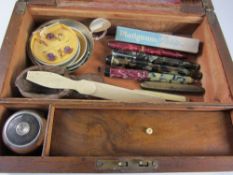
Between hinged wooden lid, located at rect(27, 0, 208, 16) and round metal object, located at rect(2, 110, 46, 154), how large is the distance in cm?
28

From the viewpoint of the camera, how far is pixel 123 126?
50 cm

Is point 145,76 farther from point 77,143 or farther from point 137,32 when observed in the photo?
point 77,143

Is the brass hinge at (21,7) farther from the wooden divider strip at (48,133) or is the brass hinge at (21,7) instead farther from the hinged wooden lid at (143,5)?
the wooden divider strip at (48,133)

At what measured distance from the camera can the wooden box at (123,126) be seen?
1.40ft

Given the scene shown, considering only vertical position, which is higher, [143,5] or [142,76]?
[143,5]

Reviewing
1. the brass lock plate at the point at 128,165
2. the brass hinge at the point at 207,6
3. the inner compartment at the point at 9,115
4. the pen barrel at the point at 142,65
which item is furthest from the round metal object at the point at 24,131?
the brass hinge at the point at 207,6

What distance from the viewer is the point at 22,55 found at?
1.91ft

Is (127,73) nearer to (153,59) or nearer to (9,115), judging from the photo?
(153,59)

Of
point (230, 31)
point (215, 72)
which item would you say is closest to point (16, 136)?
point (215, 72)

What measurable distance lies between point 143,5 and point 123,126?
31cm

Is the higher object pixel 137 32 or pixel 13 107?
pixel 137 32

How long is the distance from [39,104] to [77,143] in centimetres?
10

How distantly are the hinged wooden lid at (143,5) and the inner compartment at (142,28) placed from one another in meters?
0.01

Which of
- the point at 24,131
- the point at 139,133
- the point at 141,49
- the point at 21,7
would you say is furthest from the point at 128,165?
the point at 21,7
